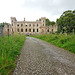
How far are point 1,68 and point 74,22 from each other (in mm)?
25131

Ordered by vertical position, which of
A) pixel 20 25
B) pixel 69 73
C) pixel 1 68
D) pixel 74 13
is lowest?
pixel 69 73

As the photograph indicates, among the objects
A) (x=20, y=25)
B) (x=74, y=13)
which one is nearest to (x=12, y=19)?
(x=20, y=25)

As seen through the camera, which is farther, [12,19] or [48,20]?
[48,20]

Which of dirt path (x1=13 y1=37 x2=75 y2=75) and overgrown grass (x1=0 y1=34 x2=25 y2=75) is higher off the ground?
overgrown grass (x1=0 y1=34 x2=25 y2=75)

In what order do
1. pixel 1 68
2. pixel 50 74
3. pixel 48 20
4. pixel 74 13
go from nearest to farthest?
pixel 1 68 → pixel 50 74 → pixel 74 13 → pixel 48 20

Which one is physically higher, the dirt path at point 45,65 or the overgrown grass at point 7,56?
the overgrown grass at point 7,56

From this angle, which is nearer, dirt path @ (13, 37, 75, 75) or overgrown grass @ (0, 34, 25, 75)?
overgrown grass @ (0, 34, 25, 75)

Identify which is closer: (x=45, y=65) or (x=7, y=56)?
(x=45, y=65)

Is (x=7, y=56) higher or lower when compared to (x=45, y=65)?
higher

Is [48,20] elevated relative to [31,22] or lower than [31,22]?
elevated

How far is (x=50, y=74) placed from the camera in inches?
76.5

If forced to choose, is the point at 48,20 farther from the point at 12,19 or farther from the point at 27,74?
the point at 27,74

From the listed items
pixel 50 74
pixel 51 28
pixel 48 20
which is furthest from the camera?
pixel 48 20

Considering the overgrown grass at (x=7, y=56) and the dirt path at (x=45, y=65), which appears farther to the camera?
the dirt path at (x=45, y=65)
